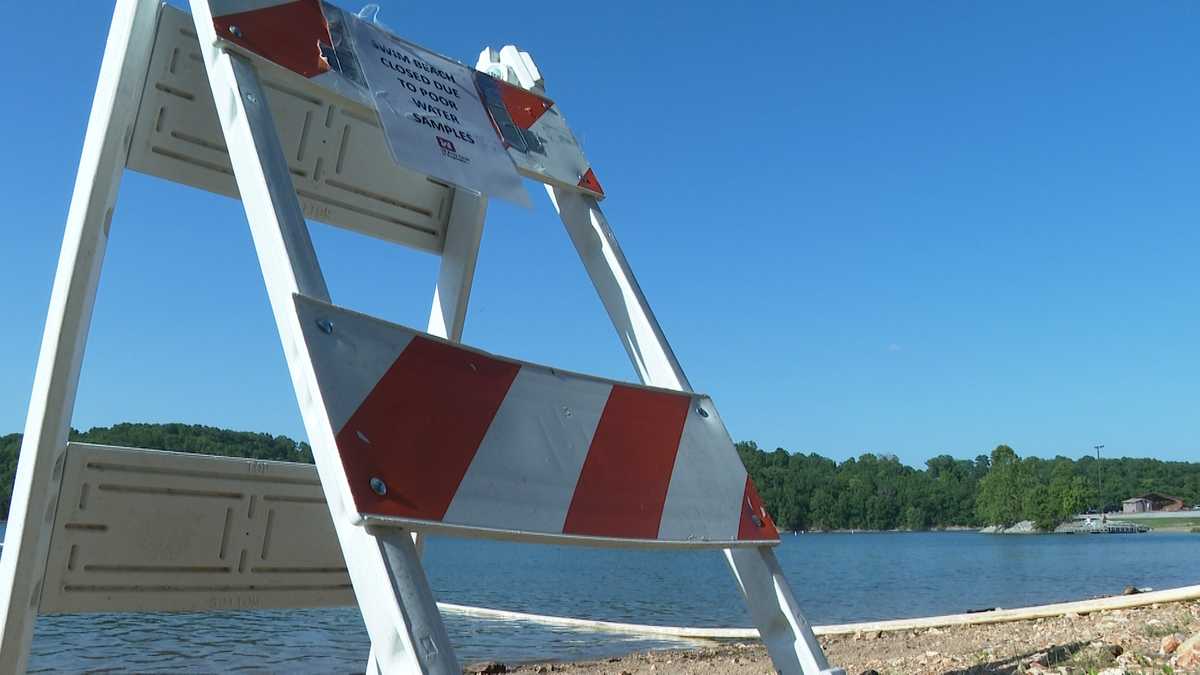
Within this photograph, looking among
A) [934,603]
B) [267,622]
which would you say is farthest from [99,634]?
[934,603]

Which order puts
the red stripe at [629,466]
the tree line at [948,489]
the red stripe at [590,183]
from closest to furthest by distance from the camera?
the red stripe at [629,466] → the red stripe at [590,183] → the tree line at [948,489]

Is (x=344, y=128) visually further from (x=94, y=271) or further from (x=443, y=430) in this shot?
(x=443, y=430)

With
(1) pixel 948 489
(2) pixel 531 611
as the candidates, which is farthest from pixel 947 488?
(2) pixel 531 611

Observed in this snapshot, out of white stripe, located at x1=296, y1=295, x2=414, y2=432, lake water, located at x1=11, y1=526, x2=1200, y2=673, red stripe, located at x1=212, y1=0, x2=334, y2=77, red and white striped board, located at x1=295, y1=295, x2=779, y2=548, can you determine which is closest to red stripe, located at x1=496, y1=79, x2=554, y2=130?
red stripe, located at x1=212, y1=0, x2=334, y2=77

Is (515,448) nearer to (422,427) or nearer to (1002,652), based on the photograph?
(422,427)

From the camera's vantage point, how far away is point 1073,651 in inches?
128

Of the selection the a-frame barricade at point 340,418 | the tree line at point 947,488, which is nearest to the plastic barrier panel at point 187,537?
the a-frame barricade at point 340,418

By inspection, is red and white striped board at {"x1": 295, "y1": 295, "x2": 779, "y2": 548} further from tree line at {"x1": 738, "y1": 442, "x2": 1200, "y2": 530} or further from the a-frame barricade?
tree line at {"x1": 738, "y1": 442, "x2": 1200, "y2": 530}

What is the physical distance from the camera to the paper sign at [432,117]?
2.23 m

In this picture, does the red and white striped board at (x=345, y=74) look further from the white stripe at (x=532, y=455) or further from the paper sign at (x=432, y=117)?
the white stripe at (x=532, y=455)

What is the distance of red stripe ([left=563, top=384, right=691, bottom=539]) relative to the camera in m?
1.87

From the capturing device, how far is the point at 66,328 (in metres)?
2.17

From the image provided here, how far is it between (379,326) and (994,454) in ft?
402

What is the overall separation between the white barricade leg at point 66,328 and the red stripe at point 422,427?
1.01 m
